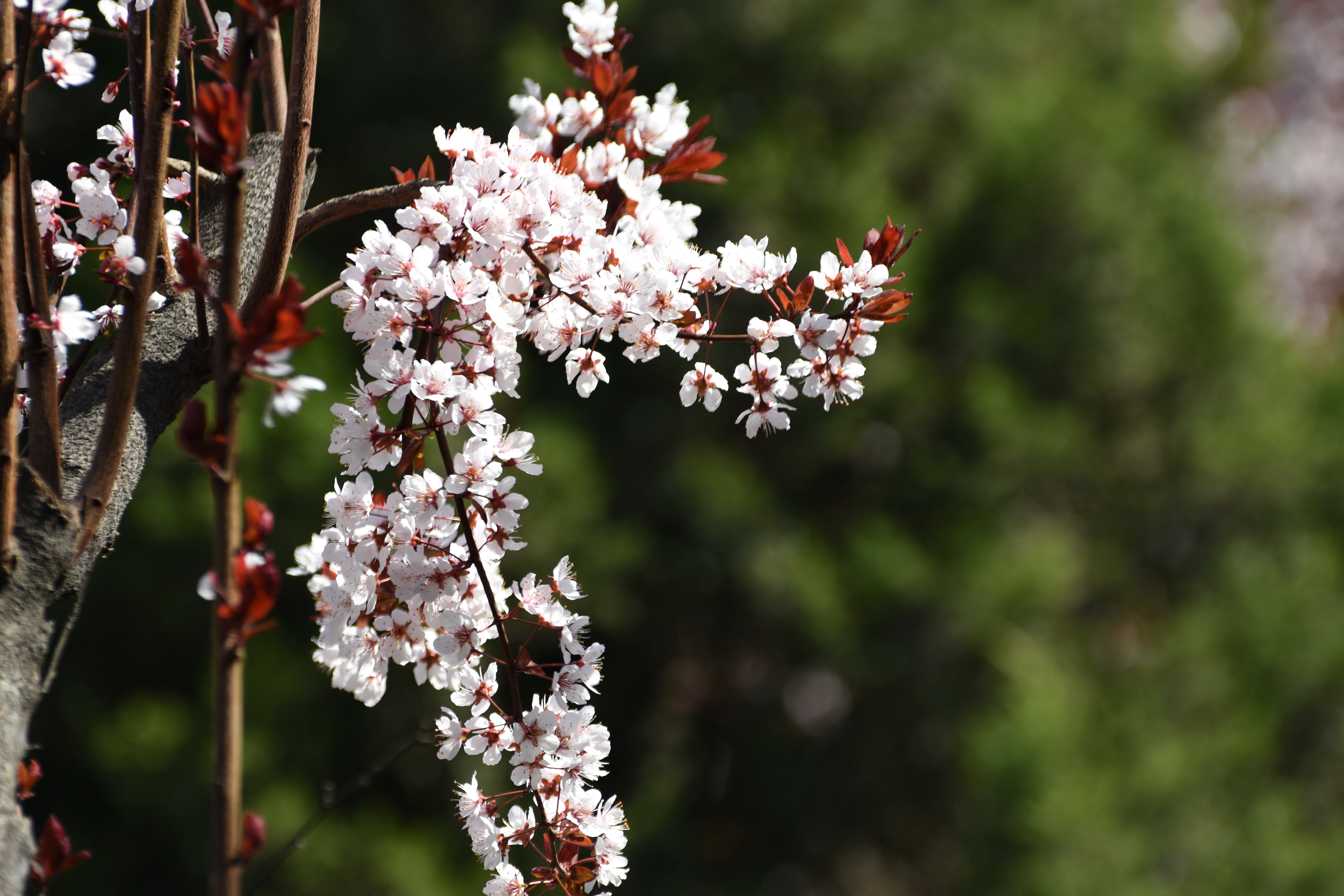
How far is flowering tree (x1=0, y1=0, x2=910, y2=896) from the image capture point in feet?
2.49

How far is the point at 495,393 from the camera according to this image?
0.98m

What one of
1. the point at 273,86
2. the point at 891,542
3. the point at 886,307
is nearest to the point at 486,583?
the point at 886,307

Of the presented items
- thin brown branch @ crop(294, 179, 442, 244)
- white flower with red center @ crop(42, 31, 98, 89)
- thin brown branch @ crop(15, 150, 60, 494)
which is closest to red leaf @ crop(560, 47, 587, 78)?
thin brown branch @ crop(294, 179, 442, 244)

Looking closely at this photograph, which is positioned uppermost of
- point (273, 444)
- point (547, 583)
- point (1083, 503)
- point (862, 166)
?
point (862, 166)

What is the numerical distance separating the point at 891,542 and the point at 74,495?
368 cm

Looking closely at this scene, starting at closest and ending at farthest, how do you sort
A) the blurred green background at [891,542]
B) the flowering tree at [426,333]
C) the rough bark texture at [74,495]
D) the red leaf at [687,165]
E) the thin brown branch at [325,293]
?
the rough bark texture at [74,495] < the flowering tree at [426,333] < the thin brown branch at [325,293] < the red leaf at [687,165] < the blurred green background at [891,542]

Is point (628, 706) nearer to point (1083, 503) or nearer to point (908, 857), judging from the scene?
point (908, 857)

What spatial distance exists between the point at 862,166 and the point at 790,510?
5.06 ft

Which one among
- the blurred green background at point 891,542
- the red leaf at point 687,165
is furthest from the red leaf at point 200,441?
the blurred green background at point 891,542

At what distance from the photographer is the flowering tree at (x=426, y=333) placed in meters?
0.76

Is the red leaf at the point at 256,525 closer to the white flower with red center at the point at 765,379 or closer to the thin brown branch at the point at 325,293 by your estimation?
the thin brown branch at the point at 325,293

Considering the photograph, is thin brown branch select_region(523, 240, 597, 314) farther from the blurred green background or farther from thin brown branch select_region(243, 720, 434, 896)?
the blurred green background

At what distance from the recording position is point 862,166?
4.36 meters

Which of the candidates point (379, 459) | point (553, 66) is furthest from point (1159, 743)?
point (379, 459)
